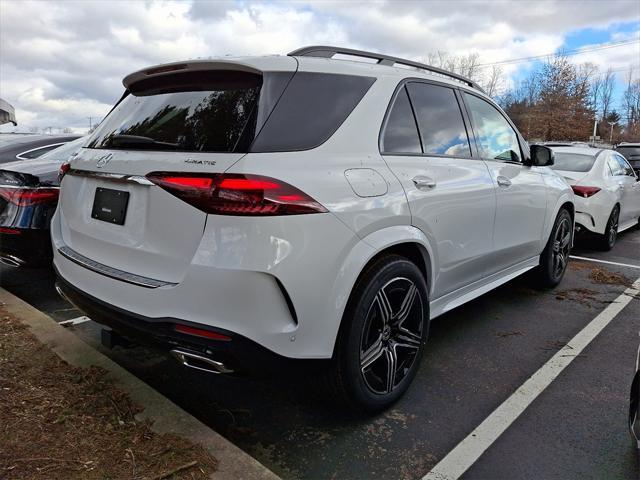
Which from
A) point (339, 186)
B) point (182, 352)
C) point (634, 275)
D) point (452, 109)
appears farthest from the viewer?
point (634, 275)

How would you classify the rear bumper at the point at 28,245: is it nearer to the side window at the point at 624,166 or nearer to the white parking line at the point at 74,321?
the white parking line at the point at 74,321

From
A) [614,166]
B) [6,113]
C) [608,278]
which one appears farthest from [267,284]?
[6,113]

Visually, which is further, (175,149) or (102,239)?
(102,239)

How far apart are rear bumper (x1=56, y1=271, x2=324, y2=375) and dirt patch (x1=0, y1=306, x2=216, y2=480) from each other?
1.42 ft

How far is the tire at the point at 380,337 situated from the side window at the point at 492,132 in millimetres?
1494

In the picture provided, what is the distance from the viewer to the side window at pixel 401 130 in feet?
8.99

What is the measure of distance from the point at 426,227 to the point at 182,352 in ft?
4.90

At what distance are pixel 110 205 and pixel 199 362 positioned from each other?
0.89 m

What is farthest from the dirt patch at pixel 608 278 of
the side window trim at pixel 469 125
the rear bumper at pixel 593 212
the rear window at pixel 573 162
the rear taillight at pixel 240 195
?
the rear taillight at pixel 240 195

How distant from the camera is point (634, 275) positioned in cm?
595

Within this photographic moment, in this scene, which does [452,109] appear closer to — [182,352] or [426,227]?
[426,227]

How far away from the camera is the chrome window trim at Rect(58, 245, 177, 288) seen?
222cm

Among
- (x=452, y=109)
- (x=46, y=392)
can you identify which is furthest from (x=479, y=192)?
(x=46, y=392)

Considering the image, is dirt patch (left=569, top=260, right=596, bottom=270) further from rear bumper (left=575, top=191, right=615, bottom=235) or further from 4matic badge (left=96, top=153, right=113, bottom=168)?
4matic badge (left=96, top=153, right=113, bottom=168)
